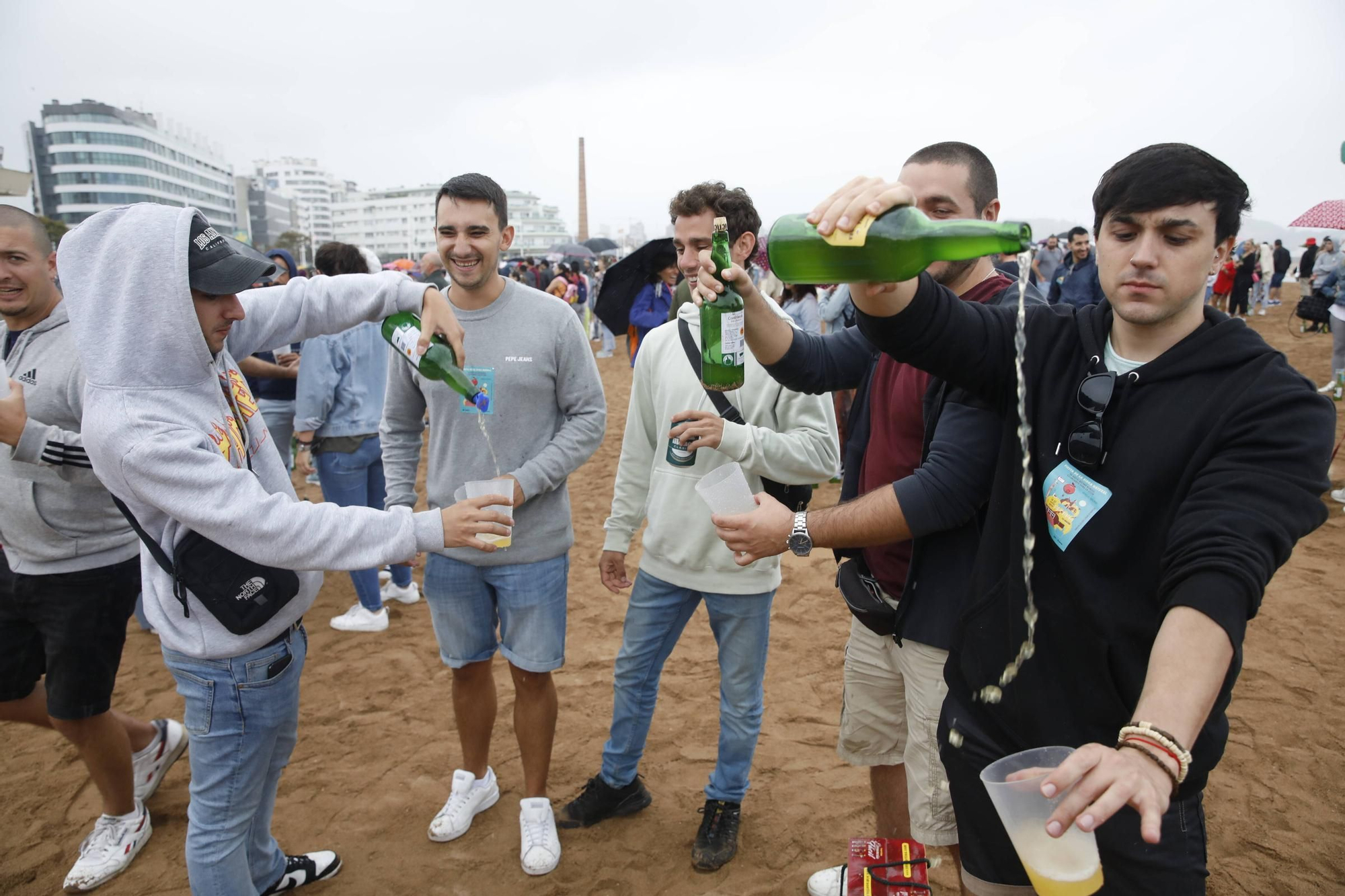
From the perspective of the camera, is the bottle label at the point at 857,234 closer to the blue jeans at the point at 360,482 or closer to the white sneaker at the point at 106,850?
the white sneaker at the point at 106,850

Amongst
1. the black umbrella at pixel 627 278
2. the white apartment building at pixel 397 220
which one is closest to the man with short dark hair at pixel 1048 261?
the black umbrella at pixel 627 278

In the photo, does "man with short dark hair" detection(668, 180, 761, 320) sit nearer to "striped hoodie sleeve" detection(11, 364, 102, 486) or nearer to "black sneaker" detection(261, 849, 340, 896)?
"striped hoodie sleeve" detection(11, 364, 102, 486)

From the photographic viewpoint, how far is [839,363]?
230 centimetres

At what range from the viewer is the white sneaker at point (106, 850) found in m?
2.82

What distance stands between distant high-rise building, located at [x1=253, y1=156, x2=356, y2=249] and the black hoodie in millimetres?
154637

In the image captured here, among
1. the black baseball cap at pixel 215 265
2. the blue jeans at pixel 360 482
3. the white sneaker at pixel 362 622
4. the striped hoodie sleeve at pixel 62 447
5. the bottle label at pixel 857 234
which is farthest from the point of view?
the white sneaker at pixel 362 622

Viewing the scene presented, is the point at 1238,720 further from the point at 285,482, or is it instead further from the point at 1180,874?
the point at 285,482

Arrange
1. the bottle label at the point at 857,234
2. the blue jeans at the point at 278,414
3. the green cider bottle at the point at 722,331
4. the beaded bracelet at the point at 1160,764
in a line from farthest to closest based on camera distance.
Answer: the blue jeans at the point at 278,414, the green cider bottle at the point at 722,331, the bottle label at the point at 857,234, the beaded bracelet at the point at 1160,764

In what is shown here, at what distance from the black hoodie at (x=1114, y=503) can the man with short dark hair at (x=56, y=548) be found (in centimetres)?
281

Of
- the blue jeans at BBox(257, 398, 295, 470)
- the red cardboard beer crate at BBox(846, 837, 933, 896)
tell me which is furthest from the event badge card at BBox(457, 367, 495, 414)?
the blue jeans at BBox(257, 398, 295, 470)

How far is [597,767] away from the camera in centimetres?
→ 354

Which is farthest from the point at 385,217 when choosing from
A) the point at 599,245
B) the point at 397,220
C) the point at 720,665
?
the point at 720,665

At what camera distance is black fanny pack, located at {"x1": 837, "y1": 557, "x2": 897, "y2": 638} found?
221 cm

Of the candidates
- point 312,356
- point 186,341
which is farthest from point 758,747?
point 312,356
